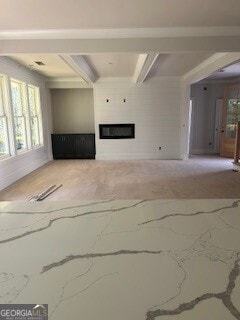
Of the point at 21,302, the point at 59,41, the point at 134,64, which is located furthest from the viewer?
the point at 134,64

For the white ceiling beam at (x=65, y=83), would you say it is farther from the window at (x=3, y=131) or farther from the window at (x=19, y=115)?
the window at (x=3, y=131)

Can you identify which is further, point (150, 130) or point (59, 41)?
point (150, 130)

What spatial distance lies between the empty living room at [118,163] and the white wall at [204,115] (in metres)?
0.04

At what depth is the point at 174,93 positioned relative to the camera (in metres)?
7.28

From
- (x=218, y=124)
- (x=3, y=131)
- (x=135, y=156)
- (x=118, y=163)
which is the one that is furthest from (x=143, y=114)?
(x=3, y=131)

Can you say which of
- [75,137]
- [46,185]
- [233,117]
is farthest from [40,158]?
[233,117]

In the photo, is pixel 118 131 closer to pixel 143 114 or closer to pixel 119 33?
pixel 143 114

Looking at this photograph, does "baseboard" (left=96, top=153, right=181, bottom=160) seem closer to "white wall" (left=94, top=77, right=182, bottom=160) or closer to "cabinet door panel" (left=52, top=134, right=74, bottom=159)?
"white wall" (left=94, top=77, right=182, bottom=160)

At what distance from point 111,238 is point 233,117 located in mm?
7683

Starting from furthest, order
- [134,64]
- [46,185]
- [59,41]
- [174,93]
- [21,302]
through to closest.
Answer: [174,93] < [134,64] < [46,185] < [59,41] < [21,302]

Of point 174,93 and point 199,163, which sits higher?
point 174,93

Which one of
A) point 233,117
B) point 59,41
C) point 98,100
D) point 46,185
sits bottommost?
point 46,185

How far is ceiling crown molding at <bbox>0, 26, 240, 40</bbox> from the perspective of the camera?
3.26 m

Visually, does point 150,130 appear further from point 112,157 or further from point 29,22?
point 29,22
